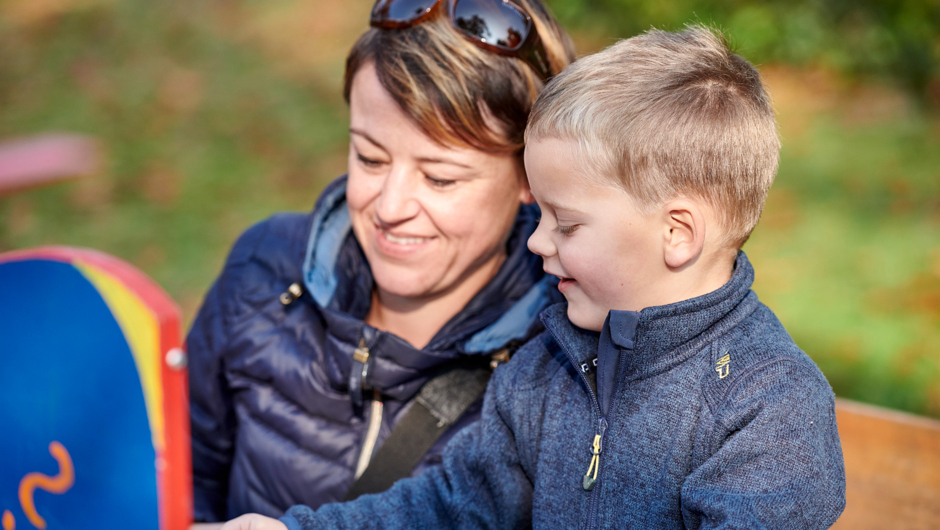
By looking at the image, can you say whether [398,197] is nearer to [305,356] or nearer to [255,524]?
[305,356]

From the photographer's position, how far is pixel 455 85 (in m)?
1.73

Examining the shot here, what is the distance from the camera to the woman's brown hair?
67.5 inches

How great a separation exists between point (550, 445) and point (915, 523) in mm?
1075

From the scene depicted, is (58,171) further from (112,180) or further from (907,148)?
(907,148)

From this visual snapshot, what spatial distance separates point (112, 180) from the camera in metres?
6.22

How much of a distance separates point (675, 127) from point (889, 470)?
1292 millimetres

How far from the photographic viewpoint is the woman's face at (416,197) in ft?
5.77

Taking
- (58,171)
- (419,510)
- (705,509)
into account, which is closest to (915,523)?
(705,509)

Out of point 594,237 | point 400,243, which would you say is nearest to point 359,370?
point 400,243

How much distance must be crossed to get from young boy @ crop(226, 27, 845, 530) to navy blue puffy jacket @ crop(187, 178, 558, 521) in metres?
0.46

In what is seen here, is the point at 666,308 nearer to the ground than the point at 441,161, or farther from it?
nearer to the ground

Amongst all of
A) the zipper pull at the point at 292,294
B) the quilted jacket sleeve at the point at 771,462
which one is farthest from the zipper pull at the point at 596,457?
the zipper pull at the point at 292,294

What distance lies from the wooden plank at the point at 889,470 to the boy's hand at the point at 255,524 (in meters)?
1.31

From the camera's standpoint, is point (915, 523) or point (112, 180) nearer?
point (915, 523)
